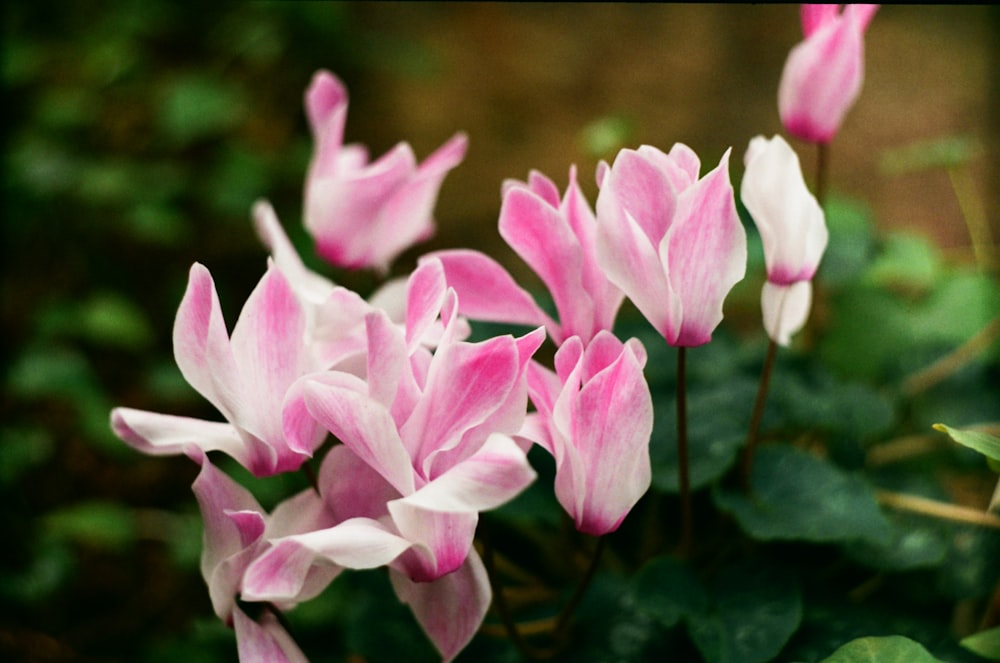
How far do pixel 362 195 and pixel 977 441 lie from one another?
328mm

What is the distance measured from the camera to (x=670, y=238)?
34 cm

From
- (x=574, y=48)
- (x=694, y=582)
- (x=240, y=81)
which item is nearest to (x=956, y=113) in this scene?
(x=574, y=48)

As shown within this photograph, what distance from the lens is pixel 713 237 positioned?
1.11 ft

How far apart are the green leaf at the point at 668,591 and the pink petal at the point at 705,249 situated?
0.46 ft

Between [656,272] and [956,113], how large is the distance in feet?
4.73

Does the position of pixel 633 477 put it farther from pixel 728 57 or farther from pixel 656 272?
pixel 728 57

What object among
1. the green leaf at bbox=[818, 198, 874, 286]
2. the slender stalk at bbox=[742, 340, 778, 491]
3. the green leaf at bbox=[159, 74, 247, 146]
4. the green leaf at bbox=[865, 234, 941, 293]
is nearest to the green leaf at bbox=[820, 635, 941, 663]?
the slender stalk at bbox=[742, 340, 778, 491]

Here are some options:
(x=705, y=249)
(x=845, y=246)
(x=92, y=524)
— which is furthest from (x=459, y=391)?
(x=92, y=524)

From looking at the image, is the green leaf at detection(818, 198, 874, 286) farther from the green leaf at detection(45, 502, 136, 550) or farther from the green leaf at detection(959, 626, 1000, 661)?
the green leaf at detection(45, 502, 136, 550)

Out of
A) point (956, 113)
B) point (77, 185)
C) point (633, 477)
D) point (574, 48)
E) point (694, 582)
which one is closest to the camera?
point (633, 477)

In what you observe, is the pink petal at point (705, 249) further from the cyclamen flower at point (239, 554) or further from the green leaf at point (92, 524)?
the green leaf at point (92, 524)

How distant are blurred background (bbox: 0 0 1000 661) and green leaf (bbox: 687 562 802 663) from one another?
2.58ft

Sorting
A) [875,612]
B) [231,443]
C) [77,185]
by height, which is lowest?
[77,185]

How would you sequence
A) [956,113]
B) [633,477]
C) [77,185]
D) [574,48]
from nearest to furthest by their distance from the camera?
1. [633,477]
2. [77,185]
3. [956,113]
4. [574,48]
